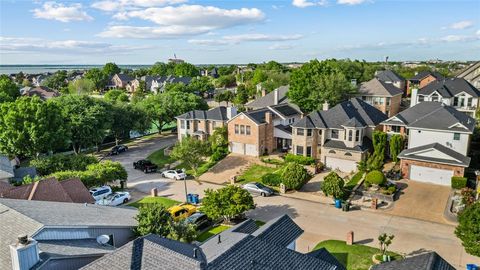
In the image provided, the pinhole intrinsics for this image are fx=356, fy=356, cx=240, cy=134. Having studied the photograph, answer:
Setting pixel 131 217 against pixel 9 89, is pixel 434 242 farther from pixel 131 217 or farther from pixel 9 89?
pixel 9 89

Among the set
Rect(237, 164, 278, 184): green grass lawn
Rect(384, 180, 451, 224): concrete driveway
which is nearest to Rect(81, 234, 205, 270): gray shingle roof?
Rect(384, 180, 451, 224): concrete driveway

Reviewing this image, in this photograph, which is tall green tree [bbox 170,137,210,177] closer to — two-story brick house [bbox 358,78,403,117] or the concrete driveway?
the concrete driveway

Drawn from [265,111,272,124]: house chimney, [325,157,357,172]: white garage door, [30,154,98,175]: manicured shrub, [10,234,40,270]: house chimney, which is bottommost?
[325,157,357,172]: white garage door

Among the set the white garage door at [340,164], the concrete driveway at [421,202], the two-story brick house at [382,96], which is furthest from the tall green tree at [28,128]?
the two-story brick house at [382,96]

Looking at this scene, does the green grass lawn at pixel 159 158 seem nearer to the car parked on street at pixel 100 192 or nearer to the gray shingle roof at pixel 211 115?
the gray shingle roof at pixel 211 115

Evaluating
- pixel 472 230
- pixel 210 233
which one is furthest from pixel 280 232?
pixel 472 230

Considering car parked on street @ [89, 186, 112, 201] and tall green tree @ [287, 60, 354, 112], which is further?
tall green tree @ [287, 60, 354, 112]

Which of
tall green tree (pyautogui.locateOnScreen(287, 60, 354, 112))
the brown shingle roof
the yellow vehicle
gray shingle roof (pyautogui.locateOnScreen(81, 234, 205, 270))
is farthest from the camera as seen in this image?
tall green tree (pyautogui.locateOnScreen(287, 60, 354, 112))
